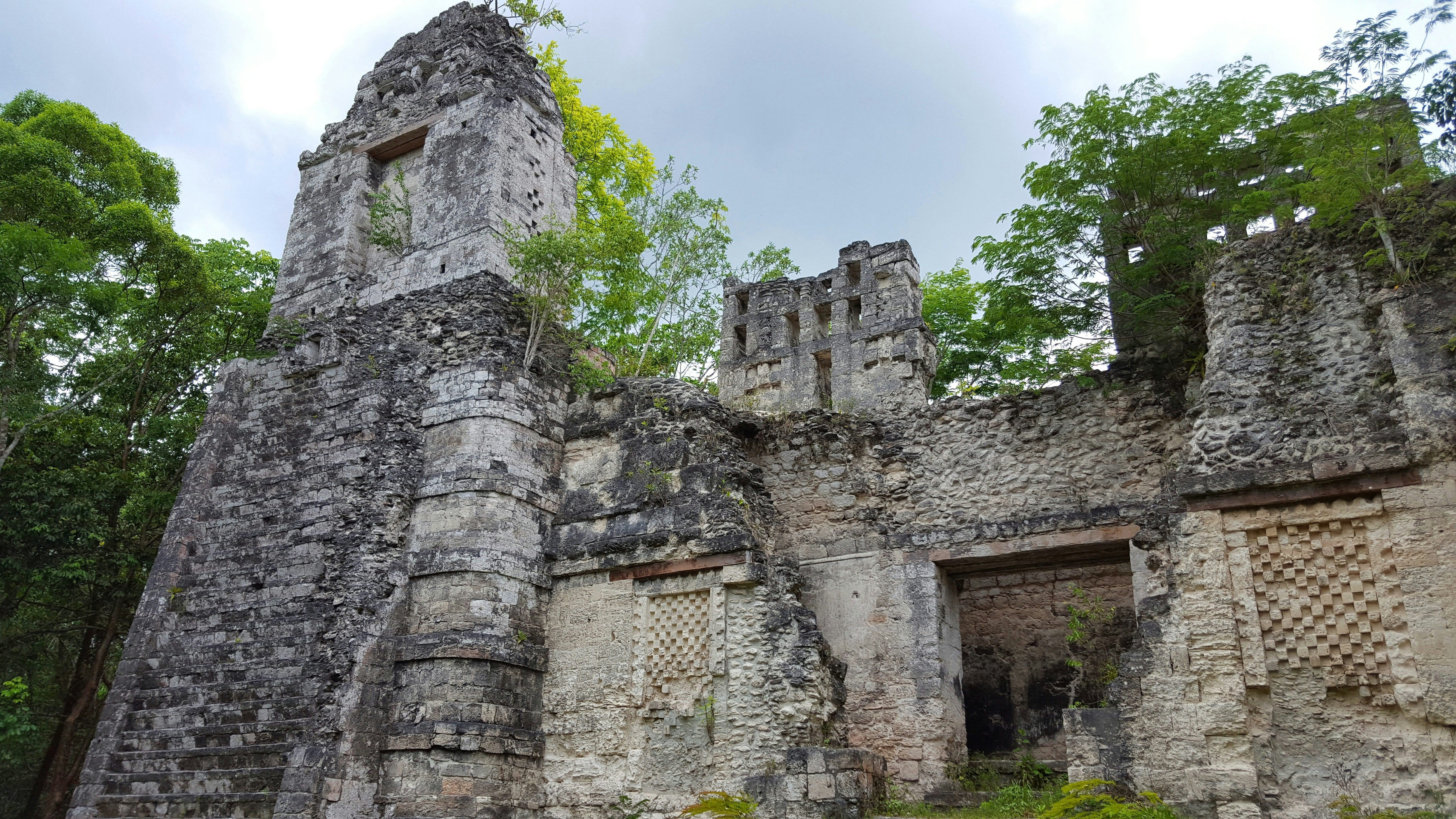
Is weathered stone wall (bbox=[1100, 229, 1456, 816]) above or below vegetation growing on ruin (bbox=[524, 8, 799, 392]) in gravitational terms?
below

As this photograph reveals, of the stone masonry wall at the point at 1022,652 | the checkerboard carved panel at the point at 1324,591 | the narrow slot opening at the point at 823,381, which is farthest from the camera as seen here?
the narrow slot opening at the point at 823,381

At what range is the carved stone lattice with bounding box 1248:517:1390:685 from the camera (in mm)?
6773

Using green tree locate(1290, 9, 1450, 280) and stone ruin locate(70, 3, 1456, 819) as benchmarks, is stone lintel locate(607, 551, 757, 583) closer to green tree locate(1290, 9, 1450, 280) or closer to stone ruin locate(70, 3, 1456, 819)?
stone ruin locate(70, 3, 1456, 819)

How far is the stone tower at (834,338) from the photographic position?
18047mm

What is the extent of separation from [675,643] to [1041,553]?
366 cm

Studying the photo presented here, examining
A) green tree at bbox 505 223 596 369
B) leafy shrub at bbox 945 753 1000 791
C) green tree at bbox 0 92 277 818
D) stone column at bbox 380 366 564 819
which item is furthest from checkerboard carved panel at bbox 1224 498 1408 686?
green tree at bbox 0 92 277 818

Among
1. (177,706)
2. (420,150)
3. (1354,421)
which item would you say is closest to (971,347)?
(420,150)

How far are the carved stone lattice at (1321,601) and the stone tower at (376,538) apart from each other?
6676 mm

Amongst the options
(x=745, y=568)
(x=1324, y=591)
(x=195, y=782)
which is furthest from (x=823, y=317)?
(x=195, y=782)

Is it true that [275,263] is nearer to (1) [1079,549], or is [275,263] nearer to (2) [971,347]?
(2) [971,347]

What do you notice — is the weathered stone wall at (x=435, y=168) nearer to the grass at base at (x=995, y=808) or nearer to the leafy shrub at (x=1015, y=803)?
the grass at base at (x=995, y=808)

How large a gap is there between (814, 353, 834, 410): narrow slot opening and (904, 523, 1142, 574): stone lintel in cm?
912

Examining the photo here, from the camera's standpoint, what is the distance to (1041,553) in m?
9.38

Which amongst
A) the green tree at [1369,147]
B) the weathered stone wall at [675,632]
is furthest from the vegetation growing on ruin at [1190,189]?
the weathered stone wall at [675,632]
